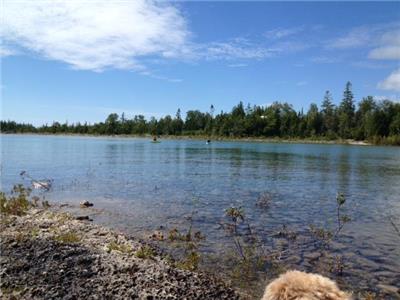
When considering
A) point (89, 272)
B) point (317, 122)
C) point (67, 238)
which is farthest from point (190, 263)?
point (317, 122)

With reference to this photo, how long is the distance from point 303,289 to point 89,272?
7514 mm

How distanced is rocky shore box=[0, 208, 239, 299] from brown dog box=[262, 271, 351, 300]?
5997mm

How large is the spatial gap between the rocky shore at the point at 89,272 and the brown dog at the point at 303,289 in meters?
6.00

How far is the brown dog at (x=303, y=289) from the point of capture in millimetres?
2670

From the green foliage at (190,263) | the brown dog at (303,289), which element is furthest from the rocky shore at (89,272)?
the brown dog at (303,289)

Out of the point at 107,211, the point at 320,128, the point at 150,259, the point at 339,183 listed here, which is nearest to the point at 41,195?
the point at 107,211

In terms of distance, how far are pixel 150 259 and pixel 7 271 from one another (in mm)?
3556

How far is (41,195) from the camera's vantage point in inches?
900

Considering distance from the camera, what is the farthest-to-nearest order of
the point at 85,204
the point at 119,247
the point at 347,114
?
the point at 347,114
the point at 85,204
the point at 119,247

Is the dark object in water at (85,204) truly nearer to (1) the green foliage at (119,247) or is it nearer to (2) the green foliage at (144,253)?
(1) the green foliage at (119,247)

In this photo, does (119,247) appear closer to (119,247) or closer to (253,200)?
(119,247)

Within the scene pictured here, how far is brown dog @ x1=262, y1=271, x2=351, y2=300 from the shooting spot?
267cm

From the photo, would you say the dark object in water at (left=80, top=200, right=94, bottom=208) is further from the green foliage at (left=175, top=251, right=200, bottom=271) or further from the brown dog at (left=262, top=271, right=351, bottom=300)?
the brown dog at (left=262, top=271, right=351, bottom=300)

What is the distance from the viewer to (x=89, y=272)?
30.2 ft
